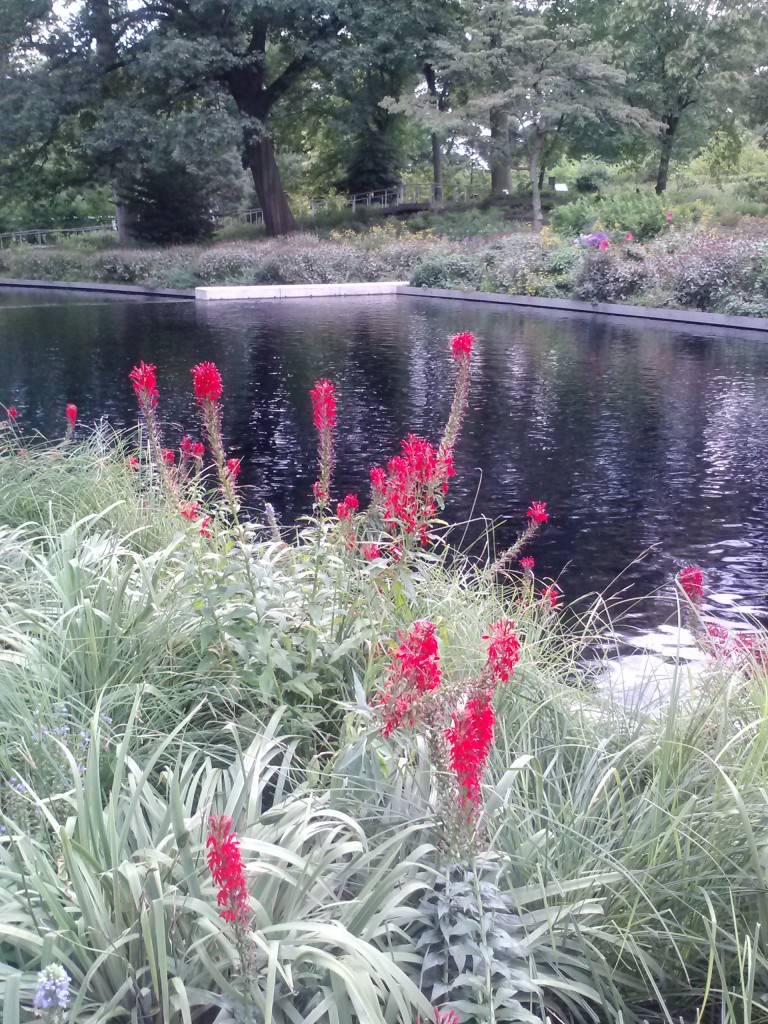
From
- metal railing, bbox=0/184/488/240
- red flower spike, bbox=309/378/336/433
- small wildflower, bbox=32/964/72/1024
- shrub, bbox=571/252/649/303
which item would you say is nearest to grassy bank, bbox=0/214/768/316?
shrub, bbox=571/252/649/303

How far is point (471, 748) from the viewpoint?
5.02 ft

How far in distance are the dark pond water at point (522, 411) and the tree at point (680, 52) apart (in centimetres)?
1748

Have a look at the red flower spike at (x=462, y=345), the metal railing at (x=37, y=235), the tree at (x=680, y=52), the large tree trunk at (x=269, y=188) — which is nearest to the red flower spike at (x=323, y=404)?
the red flower spike at (x=462, y=345)

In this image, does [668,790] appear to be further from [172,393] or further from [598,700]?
[172,393]

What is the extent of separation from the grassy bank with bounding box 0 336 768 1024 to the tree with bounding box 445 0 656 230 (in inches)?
1094

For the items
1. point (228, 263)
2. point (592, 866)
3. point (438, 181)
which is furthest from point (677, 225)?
point (592, 866)

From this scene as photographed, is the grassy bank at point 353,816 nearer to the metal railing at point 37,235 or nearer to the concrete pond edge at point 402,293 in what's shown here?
the concrete pond edge at point 402,293

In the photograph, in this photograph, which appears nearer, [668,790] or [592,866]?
[592,866]

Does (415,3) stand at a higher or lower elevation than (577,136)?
higher

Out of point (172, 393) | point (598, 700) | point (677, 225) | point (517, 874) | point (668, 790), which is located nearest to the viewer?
point (517, 874)

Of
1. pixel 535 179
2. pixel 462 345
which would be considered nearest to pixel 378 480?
pixel 462 345

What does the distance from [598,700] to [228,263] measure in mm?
25069

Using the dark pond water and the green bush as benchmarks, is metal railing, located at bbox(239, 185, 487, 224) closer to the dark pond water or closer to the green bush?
the green bush

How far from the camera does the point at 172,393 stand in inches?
440
